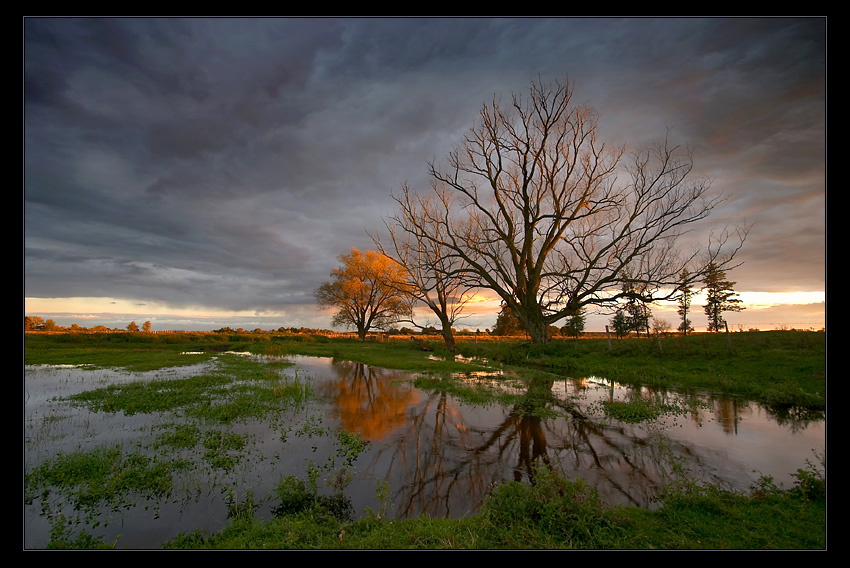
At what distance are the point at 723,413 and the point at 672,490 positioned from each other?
7978 mm

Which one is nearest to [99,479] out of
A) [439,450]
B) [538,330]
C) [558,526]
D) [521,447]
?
[439,450]

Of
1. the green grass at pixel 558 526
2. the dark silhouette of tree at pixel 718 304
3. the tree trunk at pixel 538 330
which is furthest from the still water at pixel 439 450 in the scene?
the dark silhouette of tree at pixel 718 304

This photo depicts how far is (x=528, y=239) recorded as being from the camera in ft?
85.4

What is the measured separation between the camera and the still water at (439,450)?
18.4 feet

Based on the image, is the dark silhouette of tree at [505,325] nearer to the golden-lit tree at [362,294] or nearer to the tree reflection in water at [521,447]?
the golden-lit tree at [362,294]

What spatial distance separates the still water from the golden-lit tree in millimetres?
41833

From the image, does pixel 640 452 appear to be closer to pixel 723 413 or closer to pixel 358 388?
pixel 723 413

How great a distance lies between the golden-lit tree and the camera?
5584 centimetres

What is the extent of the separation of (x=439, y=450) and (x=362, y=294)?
49.8 m

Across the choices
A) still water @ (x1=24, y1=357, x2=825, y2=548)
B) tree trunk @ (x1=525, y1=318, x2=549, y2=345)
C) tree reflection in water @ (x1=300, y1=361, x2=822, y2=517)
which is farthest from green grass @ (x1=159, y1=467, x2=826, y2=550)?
tree trunk @ (x1=525, y1=318, x2=549, y2=345)

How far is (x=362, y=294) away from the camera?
187 ft

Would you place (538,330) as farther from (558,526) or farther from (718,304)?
(718,304)

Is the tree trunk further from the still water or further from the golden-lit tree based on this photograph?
the golden-lit tree

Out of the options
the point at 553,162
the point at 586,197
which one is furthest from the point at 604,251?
the point at 553,162
